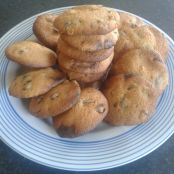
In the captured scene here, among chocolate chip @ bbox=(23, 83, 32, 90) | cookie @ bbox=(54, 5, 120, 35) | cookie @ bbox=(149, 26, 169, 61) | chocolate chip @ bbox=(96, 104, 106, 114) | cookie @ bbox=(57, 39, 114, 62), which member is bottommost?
chocolate chip @ bbox=(96, 104, 106, 114)

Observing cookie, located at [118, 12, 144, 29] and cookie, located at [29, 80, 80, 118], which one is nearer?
cookie, located at [29, 80, 80, 118]

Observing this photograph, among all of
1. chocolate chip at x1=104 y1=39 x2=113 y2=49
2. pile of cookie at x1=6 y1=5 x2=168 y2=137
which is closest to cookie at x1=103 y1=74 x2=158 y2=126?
pile of cookie at x1=6 y1=5 x2=168 y2=137

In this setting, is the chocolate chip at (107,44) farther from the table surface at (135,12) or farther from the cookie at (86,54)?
the table surface at (135,12)

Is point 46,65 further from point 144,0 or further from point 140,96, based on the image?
point 144,0

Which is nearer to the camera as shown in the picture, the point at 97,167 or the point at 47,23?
the point at 97,167

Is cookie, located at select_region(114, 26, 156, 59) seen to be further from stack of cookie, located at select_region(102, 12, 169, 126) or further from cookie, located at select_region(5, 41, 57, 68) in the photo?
cookie, located at select_region(5, 41, 57, 68)

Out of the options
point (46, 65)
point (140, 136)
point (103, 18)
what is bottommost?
point (140, 136)

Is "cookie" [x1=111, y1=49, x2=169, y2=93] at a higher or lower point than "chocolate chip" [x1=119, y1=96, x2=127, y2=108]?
higher

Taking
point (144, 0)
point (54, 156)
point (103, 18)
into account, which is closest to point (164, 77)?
point (103, 18)
